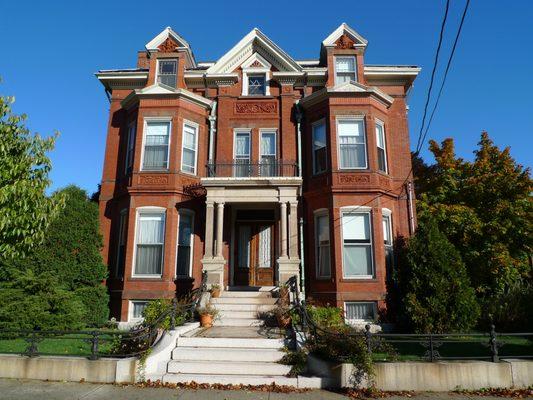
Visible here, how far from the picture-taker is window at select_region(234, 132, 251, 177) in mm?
16203

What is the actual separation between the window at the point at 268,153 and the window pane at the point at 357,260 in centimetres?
432

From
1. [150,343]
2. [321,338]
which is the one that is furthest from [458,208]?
[150,343]

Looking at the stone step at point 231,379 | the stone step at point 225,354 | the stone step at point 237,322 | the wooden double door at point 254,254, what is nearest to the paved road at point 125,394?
the stone step at point 231,379

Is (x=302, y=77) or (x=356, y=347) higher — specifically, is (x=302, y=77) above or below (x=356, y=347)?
above

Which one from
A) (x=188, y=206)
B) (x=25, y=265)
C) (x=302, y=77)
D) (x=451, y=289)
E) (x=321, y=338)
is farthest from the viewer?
(x=302, y=77)

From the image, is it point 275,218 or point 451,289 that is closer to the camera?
point 451,289

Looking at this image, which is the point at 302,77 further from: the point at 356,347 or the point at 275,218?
the point at 356,347

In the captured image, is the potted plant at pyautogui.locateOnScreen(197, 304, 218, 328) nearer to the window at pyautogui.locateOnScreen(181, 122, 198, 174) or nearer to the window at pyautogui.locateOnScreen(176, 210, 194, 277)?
the window at pyautogui.locateOnScreen(176, 210, 194, 277)

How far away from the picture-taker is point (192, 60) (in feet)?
61.2

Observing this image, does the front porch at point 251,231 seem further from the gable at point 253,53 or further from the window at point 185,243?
the gable at point 253,53

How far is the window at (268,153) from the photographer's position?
1617 cm

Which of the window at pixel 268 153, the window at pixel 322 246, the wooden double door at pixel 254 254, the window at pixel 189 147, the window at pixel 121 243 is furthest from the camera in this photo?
the window at pixel 268 153

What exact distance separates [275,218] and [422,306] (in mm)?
6647

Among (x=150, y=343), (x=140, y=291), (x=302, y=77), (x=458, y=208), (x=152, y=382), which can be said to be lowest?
(x=152, y=382)
